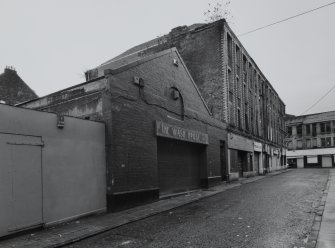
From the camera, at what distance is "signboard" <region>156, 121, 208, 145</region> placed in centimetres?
1387

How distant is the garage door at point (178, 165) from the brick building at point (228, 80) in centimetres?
545

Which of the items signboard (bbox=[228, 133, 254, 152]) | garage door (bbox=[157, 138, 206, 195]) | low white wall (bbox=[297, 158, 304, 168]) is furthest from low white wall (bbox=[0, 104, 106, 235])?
low white wall (bbox=[297, 158, 304, 168])

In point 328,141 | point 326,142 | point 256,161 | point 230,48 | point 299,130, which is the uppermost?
point 230,48

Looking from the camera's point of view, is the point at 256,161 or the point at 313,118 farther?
the point at 313,118

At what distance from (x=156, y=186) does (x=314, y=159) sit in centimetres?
5292

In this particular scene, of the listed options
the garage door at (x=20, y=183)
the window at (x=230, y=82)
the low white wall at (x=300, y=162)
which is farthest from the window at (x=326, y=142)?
the garage door at (x=20, y=183)

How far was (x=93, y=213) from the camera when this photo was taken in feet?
32.4

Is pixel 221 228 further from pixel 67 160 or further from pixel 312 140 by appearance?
pixel 312 140

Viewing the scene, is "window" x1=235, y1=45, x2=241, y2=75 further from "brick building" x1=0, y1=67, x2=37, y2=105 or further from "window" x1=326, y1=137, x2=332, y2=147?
"window" x1=326, y1=137, x2=332, y2=147

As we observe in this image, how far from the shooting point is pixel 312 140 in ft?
203

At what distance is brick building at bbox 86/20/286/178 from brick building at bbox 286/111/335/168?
92.8 feet

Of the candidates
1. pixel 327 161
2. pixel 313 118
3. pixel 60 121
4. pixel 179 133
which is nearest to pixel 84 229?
pixel 60 121

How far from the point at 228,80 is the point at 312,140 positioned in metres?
45.1

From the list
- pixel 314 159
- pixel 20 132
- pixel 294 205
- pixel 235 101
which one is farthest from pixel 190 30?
pixel 314 159
